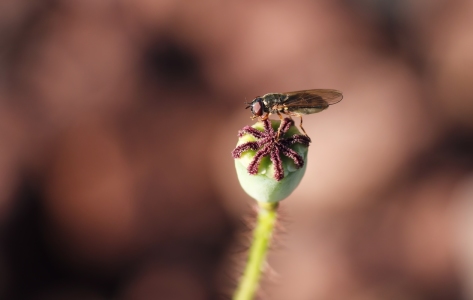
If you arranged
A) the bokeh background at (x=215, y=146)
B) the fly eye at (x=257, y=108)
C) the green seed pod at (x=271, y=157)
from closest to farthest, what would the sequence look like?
the green seed pod at (x=271, y=157) < the fly eye at (x=257, y=108) < the bokeh background at (x=215, y=146)

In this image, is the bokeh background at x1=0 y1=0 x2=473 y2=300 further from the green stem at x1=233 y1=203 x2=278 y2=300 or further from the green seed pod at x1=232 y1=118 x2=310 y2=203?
the green seed pod at x1=232 y1=118 x2=310 y2=203

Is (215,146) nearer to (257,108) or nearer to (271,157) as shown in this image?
(257,108)

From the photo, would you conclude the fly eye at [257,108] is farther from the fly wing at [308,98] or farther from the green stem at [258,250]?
the green stem at [258,250]

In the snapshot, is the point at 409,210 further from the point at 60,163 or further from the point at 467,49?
the point at 60,163

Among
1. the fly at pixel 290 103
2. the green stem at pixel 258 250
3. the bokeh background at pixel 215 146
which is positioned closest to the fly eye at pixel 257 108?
the fly at pixel 290 103

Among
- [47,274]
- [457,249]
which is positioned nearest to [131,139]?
[47,274]

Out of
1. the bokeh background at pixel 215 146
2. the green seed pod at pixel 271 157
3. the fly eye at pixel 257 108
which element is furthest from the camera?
the bokeh background at pixel 215 146

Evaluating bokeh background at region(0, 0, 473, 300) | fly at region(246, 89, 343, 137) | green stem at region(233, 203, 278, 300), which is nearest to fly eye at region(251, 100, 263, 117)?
fly at region(246, 89, 343, 137)
